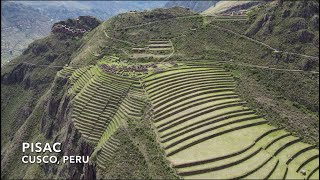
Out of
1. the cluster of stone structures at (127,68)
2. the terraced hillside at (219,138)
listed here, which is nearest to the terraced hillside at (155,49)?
the cluster of stone structures at (127,68)

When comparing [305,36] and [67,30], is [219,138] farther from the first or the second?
[67,30]

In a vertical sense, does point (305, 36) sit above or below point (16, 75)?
above

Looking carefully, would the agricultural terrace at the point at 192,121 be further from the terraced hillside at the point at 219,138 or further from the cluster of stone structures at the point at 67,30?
the cluster of stone structures at the point at 67,30

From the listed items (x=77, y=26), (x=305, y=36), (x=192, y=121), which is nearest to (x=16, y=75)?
(x=77, y=26)

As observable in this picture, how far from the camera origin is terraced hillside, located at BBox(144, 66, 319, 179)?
2207 inches

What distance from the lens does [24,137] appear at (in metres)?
112

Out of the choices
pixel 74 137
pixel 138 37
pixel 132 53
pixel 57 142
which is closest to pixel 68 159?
pixel 74 137

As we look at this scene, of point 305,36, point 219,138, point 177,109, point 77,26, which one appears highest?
point 305,36

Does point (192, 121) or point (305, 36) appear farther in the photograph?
point (305, 36)

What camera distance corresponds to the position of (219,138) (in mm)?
62219

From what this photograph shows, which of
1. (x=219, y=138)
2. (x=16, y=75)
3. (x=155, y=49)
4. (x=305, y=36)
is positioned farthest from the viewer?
(x=16, y=75)

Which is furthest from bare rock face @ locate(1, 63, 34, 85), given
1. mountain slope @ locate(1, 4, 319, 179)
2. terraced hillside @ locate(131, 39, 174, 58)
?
terraced hillside @ locate(131, 39, 174, 58)

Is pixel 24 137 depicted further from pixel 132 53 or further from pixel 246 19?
pixel 246 19

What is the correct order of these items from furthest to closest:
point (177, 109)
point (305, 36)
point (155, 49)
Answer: point (155, 49) → point (305, 36) → point (177, 109)
